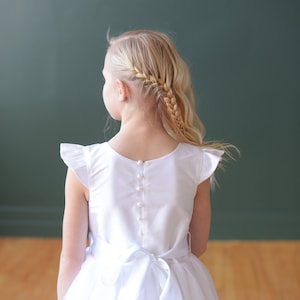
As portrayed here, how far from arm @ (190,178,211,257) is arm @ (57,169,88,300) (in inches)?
10.0

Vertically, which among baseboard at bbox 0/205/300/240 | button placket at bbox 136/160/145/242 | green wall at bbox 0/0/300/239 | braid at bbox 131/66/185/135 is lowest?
baseboard at bbox 0/205/300/240

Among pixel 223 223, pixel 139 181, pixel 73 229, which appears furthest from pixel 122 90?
pixel 223 223

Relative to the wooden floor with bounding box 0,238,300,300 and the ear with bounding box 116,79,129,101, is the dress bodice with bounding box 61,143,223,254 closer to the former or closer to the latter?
the ear with bounding box 116,79,129,101

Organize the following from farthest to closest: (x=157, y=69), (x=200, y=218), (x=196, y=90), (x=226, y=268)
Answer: (x=196, y=90), (x=226, y=268), (x=200, y=218), (x=157, y=69)

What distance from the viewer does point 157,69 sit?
→ 1.20 metres

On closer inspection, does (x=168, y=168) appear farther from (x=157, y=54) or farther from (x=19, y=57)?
(x=19, y=57)

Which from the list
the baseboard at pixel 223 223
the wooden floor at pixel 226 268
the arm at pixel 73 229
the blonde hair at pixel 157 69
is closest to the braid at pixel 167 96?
the blonde hair at pixel 157 69

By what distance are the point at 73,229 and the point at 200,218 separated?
0.97 ft

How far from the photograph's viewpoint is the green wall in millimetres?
3293

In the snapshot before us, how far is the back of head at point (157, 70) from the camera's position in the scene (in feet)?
3.93

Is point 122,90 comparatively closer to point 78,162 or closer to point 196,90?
point 78,162

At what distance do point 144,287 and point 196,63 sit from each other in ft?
7.35

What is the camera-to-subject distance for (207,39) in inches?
130

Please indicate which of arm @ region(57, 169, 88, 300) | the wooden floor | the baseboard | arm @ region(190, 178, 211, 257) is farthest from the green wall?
arm @ region(57, 169, 88, 300)
